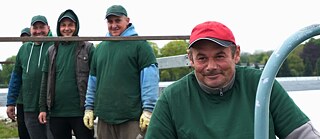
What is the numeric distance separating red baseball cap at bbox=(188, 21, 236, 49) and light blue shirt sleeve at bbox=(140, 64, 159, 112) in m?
1.57

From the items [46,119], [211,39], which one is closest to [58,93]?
[46,119]

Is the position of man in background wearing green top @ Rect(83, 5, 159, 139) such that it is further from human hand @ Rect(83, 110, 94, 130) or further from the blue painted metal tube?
the blue painted metal tube

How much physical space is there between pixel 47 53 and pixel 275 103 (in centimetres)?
258

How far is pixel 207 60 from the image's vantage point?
1729 mm

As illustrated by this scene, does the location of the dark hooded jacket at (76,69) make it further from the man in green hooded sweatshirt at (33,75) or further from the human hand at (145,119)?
the human hand at (145,119)

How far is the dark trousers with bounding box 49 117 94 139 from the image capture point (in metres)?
3.68

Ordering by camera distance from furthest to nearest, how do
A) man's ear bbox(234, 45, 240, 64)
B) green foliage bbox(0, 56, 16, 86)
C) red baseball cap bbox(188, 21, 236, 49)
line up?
1. green foliage bbox(0, 56, 16, 86)
2. man's ear bbox(234, 45, 240, 64)
3. red baseball cap bbox(188, 21, 236, 49)

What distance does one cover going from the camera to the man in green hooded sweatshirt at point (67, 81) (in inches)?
144

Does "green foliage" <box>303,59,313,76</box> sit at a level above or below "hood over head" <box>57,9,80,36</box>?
below

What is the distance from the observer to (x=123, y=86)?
131 inches

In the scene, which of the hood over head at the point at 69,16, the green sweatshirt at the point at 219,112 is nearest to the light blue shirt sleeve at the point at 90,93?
the hood over head at the point at 69,16

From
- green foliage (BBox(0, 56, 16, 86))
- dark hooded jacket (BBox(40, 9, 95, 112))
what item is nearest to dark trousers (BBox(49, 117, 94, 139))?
dark hooded jacket (BBox(40, 9, 95, 112))

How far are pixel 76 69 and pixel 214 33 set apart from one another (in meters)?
2.17

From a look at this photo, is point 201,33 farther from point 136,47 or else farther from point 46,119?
point 46,119
